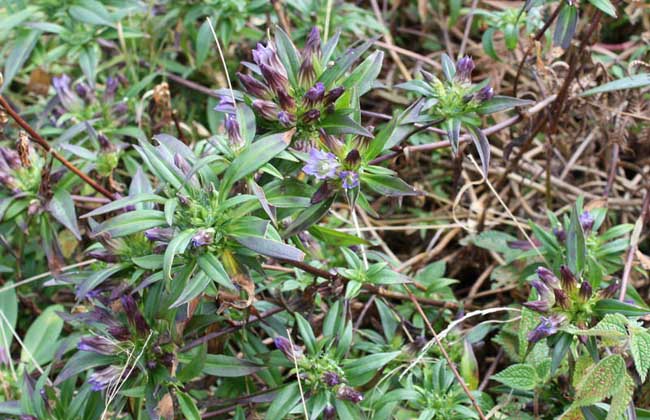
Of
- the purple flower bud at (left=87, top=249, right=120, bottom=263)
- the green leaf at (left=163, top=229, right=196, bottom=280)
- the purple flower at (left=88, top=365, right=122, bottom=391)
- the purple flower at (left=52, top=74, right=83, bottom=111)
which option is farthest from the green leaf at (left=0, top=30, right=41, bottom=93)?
the green leaf at (left=163, top=229, right=196, bottom=280)

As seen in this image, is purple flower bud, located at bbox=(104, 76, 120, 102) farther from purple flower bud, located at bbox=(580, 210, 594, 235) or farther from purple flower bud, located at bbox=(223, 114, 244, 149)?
purple flower bud, located at bbox=(580, 210, 594, 235)

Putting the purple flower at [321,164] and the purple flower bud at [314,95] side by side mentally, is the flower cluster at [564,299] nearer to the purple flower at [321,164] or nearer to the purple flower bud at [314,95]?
the purple flower at [321,164]

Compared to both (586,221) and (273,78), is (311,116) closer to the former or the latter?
(273,78)

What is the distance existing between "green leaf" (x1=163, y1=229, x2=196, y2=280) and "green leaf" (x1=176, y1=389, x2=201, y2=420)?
0.41 meters

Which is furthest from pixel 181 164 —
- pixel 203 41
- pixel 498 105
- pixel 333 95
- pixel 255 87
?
pixel 203 41

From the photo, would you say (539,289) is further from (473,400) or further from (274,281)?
(274,281)

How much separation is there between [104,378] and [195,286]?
1.20ft

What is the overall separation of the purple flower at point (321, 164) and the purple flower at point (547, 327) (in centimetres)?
57

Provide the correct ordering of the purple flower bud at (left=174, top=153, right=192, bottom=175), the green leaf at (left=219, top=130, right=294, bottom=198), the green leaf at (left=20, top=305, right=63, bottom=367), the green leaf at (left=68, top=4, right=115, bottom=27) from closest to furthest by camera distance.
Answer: the green leaf at (left=219, top=130, right=294, bottom=198) → the purple flower bud at (left=174, top=153, right=192, bottom=175) → the green leaf at (left=20, top=305, right=63, bottom=367) → the green leaf at (left=68, top=4, right=115, bottom=27)

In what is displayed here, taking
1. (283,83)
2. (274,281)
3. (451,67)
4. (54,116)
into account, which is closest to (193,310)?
(274,281)

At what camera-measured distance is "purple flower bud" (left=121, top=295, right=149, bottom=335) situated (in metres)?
1.66

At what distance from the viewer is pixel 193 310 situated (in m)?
1.67

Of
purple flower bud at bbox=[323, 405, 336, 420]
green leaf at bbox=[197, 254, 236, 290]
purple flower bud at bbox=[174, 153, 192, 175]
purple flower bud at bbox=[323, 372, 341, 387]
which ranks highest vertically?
purple flower bud at bbox=[174, 153, 192, 175]

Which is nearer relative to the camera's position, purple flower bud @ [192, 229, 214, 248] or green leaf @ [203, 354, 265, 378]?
purple flower bud @ [192, 229, 214, 248]
